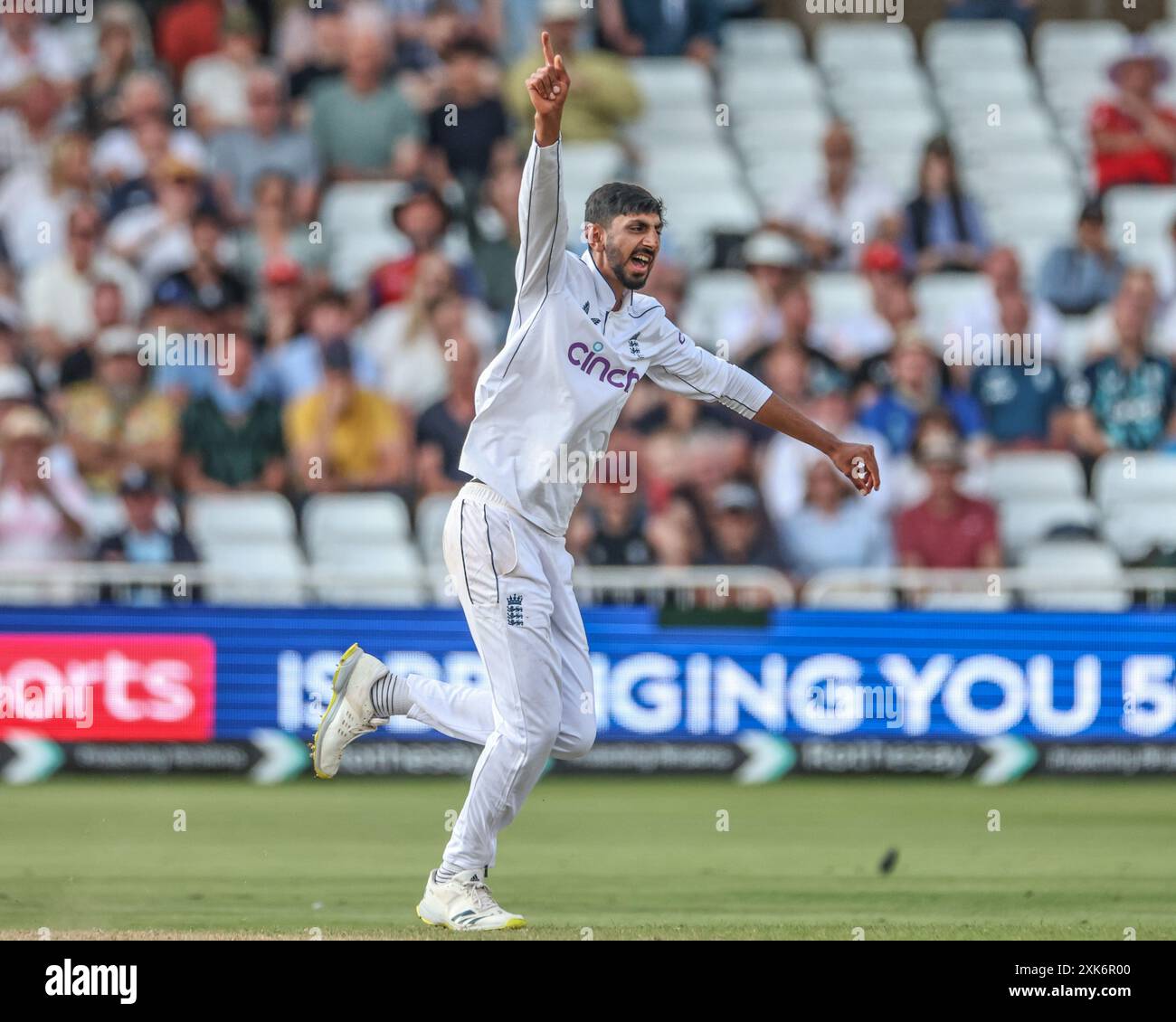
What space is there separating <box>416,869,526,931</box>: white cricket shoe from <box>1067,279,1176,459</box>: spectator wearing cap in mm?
9332

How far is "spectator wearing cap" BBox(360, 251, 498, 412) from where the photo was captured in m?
15.8

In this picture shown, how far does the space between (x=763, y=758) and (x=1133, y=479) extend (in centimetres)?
417

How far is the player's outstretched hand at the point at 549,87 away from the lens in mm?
7094

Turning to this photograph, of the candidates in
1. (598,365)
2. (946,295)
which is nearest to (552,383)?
(598,365)

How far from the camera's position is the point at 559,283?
782cm

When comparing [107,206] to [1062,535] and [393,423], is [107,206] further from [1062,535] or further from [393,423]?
[1062,535]

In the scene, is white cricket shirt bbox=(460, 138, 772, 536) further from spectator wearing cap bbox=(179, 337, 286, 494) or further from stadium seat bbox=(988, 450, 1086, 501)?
stadium seat bbox=(988, 450, 1086, 501)

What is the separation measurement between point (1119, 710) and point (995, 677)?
84 centimetres

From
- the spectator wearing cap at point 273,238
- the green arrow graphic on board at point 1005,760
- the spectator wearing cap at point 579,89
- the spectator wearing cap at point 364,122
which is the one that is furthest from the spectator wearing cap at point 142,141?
the green arrow graphic on board at point 1005,760

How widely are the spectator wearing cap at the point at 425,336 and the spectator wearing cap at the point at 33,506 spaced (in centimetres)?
251

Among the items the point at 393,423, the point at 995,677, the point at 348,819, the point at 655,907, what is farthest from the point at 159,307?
the point at 655,907

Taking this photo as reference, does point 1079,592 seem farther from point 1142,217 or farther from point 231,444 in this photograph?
point 231,444

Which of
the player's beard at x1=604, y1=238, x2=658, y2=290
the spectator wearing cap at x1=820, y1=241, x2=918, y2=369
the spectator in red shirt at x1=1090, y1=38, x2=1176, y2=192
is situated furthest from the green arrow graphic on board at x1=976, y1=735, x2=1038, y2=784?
the spectator in red shirt at x1=1090, y1=38, x2=1176, y2=192

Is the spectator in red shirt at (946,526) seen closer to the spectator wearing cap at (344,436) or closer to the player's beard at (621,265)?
the spectator wearing cap at (344,436)
